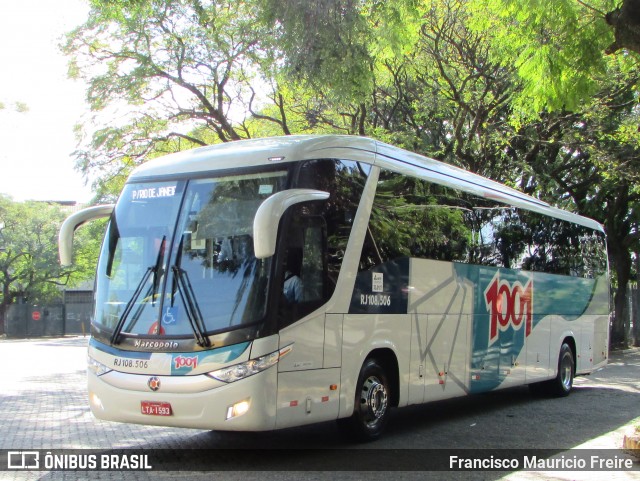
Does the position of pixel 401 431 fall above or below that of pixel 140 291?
below

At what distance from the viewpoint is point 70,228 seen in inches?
322

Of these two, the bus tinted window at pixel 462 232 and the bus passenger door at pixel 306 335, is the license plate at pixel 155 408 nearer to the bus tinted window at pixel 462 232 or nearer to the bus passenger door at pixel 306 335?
the bus passenger door at pixel 306 335

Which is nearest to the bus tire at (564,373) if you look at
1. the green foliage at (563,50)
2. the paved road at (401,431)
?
the paved road at (401,431)

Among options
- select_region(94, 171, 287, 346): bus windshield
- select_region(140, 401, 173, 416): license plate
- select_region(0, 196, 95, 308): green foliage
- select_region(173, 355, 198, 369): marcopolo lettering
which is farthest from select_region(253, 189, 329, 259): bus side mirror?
select_region(0, 196, 95, 308): green foliage

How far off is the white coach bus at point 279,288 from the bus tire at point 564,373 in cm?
411

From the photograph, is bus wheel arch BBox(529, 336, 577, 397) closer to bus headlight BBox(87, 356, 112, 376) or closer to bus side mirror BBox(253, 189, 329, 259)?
bus side mirror BBox(253, 189, 329, 259)

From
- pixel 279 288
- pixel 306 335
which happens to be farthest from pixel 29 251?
pixel 279 288

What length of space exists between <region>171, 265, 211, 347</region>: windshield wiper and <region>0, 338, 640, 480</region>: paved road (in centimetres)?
Answer: 134

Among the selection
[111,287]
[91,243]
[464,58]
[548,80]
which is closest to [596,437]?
[548,80]

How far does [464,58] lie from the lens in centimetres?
2027

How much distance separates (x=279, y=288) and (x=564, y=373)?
8793 mm

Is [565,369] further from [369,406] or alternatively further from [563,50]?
[369,406]

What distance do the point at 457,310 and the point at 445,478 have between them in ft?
12.2

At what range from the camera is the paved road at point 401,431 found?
709 centimetres
